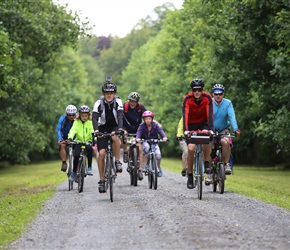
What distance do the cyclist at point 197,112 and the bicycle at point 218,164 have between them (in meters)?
0.76

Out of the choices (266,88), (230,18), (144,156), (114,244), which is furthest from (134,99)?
(266,88)

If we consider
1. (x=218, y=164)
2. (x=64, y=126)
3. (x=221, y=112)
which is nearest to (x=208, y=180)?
(x=218, y=164)

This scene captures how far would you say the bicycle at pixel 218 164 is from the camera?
1534cm

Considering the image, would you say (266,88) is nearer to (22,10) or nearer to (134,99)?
(22,10)

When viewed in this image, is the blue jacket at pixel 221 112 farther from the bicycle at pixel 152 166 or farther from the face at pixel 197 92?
the bicycle at pixel 152 166

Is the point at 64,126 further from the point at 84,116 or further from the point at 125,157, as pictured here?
the point at 125,157

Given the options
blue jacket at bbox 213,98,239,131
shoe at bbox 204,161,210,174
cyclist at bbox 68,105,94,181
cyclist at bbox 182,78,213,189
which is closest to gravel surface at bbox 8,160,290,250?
shoe at bbox 204,161,210,174

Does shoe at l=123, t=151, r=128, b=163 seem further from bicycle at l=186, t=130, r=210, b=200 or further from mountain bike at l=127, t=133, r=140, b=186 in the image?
bicycle at l=186, t=130, r=210, b=200

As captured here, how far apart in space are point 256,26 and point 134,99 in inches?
532

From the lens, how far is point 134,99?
1820cm

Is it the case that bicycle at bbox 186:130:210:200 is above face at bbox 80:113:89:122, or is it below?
below

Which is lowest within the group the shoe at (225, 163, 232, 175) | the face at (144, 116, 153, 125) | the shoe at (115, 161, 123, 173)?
the shoe at (225, 163, 232, 175)

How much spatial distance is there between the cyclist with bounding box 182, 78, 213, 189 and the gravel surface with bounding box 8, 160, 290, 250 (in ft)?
3.35

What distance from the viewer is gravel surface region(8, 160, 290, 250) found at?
347 inches
